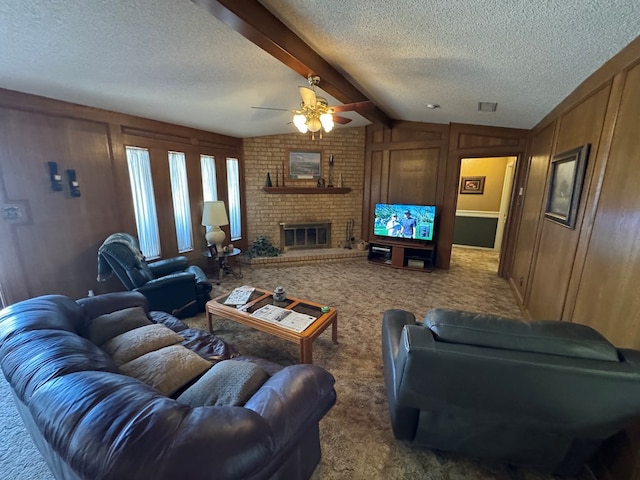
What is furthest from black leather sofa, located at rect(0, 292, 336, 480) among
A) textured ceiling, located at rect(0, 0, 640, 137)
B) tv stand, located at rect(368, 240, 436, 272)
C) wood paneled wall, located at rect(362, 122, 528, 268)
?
wood paneled wall, located at rect(362, 122, 528, 268)

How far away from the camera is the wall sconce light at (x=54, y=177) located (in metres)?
2.74

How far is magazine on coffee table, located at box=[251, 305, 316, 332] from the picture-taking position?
7.07 ft

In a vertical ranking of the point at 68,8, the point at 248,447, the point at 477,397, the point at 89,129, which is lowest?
the point at 477,397

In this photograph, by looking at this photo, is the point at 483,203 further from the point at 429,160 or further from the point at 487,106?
the point at 487,106

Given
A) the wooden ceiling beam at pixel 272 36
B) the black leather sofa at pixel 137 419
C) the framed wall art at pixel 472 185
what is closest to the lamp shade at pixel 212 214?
the wooden ceiling beam at pixel 272 36

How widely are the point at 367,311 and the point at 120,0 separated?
3.28 meters

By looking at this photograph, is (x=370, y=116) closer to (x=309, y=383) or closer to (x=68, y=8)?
(x=68, y=8)

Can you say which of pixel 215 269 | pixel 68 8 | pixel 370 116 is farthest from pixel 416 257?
pixel 68 8

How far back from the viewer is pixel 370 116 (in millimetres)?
4059

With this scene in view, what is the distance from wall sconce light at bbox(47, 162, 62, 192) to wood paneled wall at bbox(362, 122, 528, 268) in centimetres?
468

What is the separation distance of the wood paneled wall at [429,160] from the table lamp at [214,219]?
2.95 m

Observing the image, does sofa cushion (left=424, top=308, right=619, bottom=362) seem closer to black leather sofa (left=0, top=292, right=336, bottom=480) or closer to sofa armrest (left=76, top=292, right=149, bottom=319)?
black leather sofa (left=0, top=292, right=336, bottom=480)

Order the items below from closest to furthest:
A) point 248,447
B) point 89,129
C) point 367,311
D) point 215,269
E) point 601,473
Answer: point 248,447, point 601,473, point 89,129, point 367,311, point 215,269

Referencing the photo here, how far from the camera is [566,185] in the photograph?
2418 millimetres
